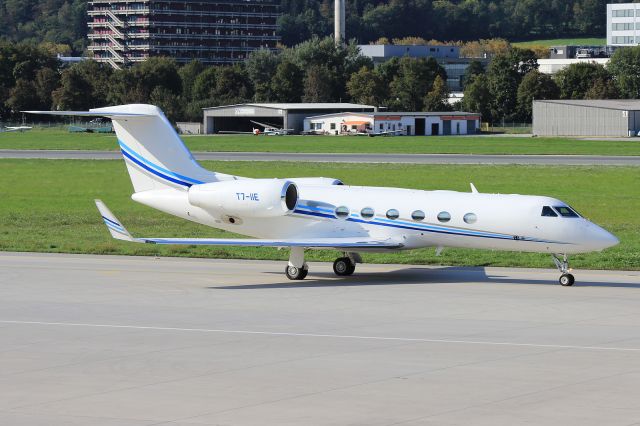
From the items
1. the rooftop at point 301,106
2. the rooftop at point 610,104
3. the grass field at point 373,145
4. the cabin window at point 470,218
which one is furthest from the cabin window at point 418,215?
the rooftop at point 301,106

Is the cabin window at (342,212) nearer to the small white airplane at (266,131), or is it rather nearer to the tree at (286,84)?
the small white airplane at (266,131)

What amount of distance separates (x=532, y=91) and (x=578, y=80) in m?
8.62

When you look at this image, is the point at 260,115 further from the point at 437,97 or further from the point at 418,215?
the point at 418,215

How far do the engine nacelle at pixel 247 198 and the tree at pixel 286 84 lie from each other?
143407mm

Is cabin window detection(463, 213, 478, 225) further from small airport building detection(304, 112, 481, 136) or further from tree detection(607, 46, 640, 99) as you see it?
tree detection(607, 46, 640, 99)

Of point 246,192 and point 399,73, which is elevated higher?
point 399,73

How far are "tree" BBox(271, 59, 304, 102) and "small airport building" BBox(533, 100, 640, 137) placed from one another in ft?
176

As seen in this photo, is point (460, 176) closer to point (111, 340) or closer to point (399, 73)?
point (111, 340)

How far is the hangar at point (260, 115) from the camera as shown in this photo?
147375 millimetres

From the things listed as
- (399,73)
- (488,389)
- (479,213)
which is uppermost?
(399,73)

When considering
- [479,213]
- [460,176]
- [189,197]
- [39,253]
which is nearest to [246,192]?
[189,197]

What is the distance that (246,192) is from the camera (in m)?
31.7

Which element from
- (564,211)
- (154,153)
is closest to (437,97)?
(154,153)

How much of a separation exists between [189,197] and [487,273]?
8.40 m
